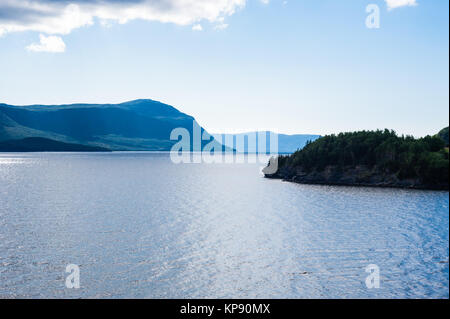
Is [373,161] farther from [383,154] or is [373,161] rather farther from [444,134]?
[444,134]

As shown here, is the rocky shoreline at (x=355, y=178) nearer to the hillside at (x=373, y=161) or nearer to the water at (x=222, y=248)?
the hillside at (x=373, y=161)

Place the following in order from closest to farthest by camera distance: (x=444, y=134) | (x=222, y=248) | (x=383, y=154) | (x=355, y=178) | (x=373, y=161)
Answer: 1. (x=222, y=248)
2. (x=383, y=154)
3. (x=355, y=178)
4. (x=373, y=161)
5. (x=444, y=134)

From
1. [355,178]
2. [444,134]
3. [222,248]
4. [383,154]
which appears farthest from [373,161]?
[222,248]

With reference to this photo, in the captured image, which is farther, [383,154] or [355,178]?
[355,178]

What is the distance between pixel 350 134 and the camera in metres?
142

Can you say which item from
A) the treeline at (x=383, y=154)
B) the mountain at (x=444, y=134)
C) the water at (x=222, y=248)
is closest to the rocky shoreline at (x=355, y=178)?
the treeline at (x=383, y=154)

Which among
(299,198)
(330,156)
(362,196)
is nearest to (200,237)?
(299,198)

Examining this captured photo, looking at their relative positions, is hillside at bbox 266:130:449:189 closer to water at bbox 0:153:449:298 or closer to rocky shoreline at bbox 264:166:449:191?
rocky shoreline at bbox 264:166:449:191

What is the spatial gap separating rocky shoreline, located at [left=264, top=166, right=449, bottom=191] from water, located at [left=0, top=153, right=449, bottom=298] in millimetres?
30674

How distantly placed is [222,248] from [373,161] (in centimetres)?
9456

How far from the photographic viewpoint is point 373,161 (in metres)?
126
